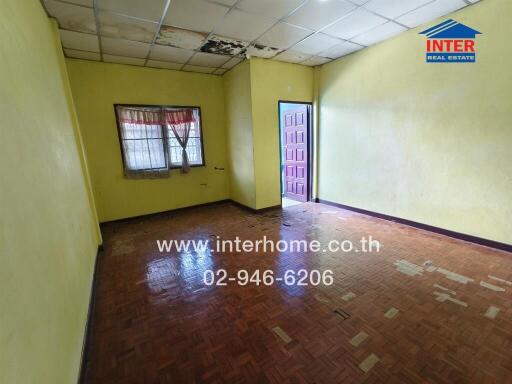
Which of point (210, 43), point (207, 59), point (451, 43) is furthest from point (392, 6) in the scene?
point (207, 59)

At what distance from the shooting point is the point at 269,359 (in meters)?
1.58

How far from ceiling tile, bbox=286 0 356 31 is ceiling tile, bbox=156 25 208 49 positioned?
4.18 ft

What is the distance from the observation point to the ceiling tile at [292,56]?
410 cm

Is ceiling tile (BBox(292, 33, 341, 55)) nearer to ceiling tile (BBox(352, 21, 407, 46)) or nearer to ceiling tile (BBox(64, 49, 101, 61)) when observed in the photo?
ceiling tile (BBox(352, 21, 407, 46))

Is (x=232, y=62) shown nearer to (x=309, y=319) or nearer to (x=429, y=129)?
(x=429, y=129)

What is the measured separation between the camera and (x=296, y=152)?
5.59m

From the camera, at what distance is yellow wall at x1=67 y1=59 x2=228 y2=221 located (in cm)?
400

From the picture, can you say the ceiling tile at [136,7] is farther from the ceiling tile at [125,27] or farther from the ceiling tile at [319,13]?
the ceiling tile at [319,13]

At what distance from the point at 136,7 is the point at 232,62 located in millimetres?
2056

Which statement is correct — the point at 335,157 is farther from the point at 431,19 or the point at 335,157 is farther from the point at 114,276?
the point at 114,276

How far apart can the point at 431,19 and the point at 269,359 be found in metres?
4.24

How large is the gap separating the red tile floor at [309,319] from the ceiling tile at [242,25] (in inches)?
115

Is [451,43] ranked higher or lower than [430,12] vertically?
lower

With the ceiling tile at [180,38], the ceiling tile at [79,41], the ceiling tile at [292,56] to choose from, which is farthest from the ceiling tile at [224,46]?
the ceiling tile at [79,41]
